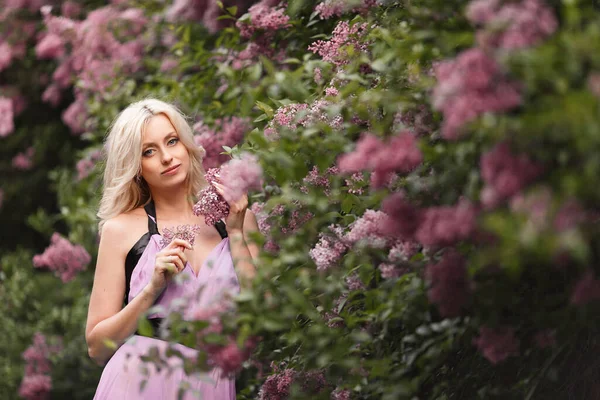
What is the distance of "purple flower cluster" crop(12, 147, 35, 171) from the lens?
6430 mm

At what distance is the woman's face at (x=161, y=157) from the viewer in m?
2.72

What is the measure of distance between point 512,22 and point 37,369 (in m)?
4.57

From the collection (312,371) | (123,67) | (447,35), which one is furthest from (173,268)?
(123,67)

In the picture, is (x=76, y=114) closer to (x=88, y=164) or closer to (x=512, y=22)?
(x=88, y=164)

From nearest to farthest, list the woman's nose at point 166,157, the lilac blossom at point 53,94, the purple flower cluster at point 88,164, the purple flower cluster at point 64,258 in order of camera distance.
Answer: the woman's nose at point 166,157, the purple flower cluster at point 64,258, the purple flower cluster at point 88,164, the lilac blossom at point 53,94

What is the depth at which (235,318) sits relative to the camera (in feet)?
6.11

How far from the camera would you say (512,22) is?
1461 mm

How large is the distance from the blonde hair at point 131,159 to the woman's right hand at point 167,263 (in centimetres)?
34

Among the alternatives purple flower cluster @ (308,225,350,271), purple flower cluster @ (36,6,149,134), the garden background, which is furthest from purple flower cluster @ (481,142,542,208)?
purple flower cluster @ (36,6,149,134)

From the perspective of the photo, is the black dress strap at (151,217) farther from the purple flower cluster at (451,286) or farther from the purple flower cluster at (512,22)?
the purple flower cluster at (512,22)

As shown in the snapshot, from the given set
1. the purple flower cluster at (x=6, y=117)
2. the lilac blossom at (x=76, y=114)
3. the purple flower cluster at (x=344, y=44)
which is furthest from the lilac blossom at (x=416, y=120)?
the purple flower cluster at (x=6, y=117)

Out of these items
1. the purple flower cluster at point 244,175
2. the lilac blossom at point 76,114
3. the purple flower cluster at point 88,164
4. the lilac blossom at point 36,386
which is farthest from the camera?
the lilac blossom at point 76,114

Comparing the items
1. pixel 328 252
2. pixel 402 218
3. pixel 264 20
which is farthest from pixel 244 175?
pixel 264 20

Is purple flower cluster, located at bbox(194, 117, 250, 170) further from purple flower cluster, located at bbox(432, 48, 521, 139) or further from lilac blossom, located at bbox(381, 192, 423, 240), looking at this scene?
purple flower cluster, located at bbox(432, 48, 521, 139)
